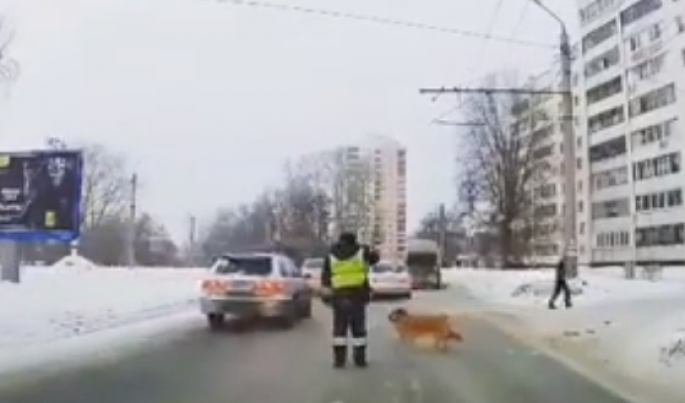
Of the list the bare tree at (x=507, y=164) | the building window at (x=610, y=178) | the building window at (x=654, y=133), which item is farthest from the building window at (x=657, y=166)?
the bare tree at (x=507, y=164)

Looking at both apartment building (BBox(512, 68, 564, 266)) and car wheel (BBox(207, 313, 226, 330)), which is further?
apartment building (BBox(512, 68, 564, 266))

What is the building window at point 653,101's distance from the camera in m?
97.1

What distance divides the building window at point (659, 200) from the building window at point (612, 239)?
3.86 m

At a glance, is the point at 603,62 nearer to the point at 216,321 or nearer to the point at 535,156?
the point at 535,156

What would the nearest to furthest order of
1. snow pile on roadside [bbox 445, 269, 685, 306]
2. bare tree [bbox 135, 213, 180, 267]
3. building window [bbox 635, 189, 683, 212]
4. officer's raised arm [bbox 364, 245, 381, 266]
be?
officer's raised arm [bbox 364, 245, 381, 266] → snow pile on roadside [bbox 445, 269, 685, 306] → building window [bbox 635, 189, 683, 212] → bare tree [bbox 135, 213, 180, 267]

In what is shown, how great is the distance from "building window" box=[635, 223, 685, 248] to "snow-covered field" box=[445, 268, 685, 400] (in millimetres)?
56260

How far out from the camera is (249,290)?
24.5 m

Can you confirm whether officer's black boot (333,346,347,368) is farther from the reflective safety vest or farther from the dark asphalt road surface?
the reflective safety vest

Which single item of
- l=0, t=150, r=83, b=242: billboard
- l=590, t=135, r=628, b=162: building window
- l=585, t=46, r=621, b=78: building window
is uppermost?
l=585, t=46, r=621, b=78: building window

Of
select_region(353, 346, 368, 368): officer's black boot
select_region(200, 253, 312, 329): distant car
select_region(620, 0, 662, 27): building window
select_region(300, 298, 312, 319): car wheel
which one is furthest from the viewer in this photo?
select_region(620, 0, 662, 27): building window

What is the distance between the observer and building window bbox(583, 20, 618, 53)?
10841 centimetres

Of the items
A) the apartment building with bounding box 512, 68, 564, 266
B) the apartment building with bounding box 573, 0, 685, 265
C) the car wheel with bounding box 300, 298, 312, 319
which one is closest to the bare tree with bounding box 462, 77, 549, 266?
the apartment building with bounding box 512, 68, 564, 266

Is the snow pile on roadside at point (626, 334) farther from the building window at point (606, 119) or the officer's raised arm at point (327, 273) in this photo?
the building window at point (606, 119)

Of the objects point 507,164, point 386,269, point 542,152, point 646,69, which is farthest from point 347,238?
point 646,69
